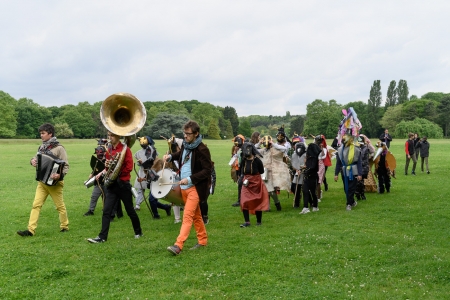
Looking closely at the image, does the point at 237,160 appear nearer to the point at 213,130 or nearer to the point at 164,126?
the point at 164,126

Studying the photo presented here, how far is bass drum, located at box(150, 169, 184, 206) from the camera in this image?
7941 millimetres

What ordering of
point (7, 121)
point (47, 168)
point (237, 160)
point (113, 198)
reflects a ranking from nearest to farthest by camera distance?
point (113, 198), point (47, 168), point (237, 160), point (7, 121)

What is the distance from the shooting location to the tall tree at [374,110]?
11025cm

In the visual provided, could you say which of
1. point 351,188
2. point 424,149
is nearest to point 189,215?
point 351,188

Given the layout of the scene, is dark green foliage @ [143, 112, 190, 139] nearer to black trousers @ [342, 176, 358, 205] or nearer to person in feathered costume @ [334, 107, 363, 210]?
person in feathered costume @ [334, 107, 363, 210]

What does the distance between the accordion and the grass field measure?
1.19 meters

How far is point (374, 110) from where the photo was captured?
367 ft

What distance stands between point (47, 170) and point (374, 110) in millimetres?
Answer: 112606

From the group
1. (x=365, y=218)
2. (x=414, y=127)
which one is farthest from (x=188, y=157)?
(x=414, y=127)

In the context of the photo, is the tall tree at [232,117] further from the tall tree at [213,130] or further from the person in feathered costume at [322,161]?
the person in feathered costume at [322,161]

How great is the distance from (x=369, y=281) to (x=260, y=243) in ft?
7.94

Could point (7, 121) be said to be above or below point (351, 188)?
above

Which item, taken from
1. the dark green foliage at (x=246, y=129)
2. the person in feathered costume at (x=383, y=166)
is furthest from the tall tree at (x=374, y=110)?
the person in feathered costume at (x=383, y=166)

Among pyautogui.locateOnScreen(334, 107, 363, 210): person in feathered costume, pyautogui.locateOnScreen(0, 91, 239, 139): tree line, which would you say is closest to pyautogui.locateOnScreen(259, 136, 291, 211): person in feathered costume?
pyautogui.locateOnScreen(334, 107, 363, 210): person in feathered costume
